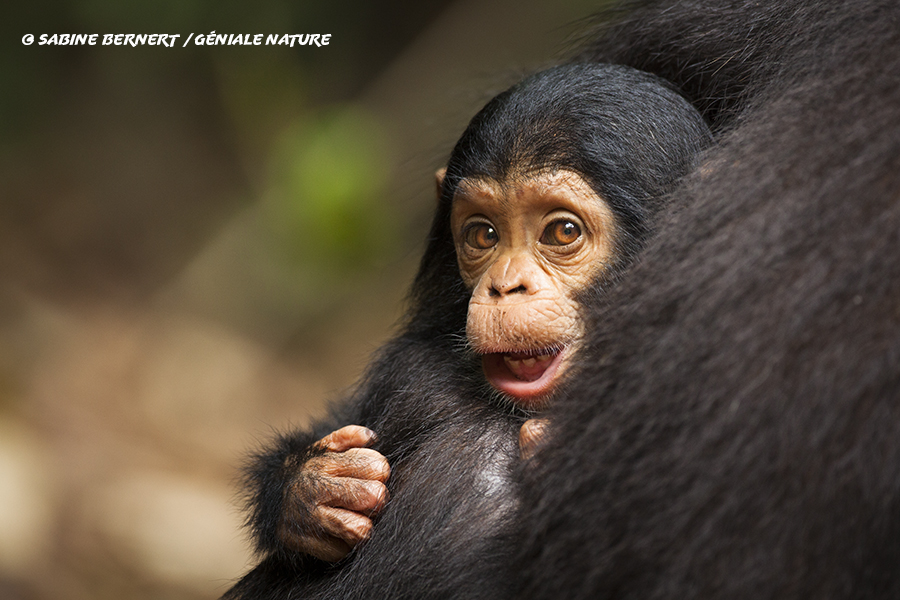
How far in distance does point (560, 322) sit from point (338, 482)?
714mm

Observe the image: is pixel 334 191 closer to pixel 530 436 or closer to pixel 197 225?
pixel 197 225

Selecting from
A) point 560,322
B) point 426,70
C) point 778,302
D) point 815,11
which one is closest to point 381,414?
point 560,322

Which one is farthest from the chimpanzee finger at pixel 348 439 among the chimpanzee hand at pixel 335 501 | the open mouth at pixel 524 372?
the open mouth at pixel 524 372

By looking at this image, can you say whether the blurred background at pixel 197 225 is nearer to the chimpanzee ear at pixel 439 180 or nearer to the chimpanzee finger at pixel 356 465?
the chimpanzee ear at pixel 439 180

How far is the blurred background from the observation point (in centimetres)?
575

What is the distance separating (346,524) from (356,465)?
153 millimetres

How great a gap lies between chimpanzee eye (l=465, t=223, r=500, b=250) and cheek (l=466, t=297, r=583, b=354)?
30 cm

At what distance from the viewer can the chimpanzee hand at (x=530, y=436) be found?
1.82 metres

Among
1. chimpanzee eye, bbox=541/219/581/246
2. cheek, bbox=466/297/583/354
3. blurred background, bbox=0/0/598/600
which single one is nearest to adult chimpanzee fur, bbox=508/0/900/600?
cheek, bbox=466/297/583/354

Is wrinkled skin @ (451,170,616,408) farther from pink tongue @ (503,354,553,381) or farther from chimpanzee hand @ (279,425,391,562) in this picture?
chimpanzee hand @ (279,425,391,562)

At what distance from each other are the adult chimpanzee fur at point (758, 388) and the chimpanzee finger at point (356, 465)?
60 cm

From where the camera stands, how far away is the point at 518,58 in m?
6.59

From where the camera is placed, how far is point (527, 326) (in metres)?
2.29

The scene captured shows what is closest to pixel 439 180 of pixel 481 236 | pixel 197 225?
pixel 481 236
